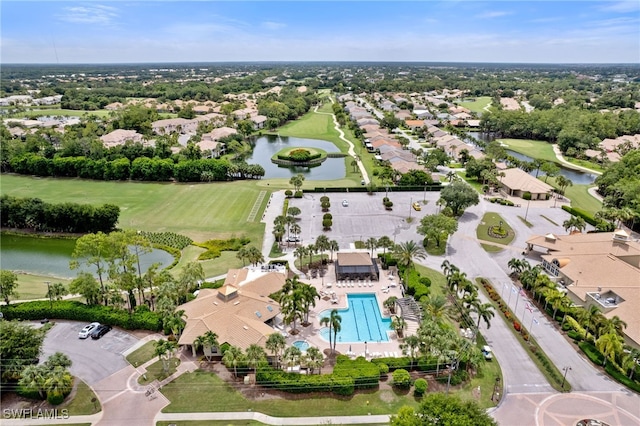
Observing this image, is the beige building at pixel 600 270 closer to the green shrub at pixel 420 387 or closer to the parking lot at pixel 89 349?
the green shrub at pixel 420 387

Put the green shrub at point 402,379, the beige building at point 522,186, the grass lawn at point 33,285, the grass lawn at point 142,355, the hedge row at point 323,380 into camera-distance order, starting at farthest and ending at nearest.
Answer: the beige building at point 522,186 < the grass lawn at point 33,285 < the grass lawn at point 142,355 < the green shrub at point 402,379 < the hedge row at point 323,380

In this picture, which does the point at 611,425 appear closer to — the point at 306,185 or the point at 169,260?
the point at 169,260

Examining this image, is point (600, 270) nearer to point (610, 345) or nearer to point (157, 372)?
point (610, 345)

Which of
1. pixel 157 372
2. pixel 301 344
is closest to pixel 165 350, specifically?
pixel 157 372

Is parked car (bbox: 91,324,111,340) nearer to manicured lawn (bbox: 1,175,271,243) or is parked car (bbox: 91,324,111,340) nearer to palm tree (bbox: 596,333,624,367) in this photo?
manicured lawn (bbox: 1,175,271,243)

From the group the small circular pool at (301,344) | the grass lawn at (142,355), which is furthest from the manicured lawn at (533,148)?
the grass lawn at (142,355)

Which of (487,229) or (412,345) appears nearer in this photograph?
(412,345)

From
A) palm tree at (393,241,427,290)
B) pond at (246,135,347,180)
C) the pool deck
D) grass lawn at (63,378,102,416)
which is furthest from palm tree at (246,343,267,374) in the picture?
pond at (246,135,347,180)
